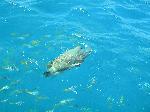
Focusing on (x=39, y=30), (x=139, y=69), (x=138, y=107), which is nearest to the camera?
(x=138, y=107)

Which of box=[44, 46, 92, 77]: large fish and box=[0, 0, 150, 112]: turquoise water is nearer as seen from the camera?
→ box=[44, 46, 92, 77]: large fish

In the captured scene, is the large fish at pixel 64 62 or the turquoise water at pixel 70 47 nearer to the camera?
the large fish at pixel 64 62

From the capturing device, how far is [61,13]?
55.7 ft

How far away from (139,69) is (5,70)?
5430 mm

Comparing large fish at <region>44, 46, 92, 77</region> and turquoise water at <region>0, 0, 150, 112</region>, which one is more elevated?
large fish at <region>44, 46, 92, 77</region>

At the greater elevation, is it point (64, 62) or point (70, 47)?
point (64, 62)

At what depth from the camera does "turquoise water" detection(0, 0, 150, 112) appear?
13.2 metres

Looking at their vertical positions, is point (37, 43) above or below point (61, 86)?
above

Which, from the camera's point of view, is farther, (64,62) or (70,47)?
(70,47)

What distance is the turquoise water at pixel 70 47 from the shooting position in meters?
13.2

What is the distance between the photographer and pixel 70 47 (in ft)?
48.1

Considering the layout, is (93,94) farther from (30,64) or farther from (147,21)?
(147,21)

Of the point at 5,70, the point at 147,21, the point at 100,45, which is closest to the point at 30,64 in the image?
the point at 5,70

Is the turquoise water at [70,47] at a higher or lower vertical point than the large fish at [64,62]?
lower
